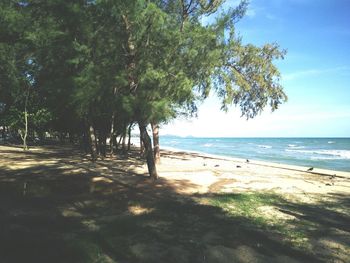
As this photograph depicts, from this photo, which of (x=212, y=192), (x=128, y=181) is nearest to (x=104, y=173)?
(x=128, y=181)

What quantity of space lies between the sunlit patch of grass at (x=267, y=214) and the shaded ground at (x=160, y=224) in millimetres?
28

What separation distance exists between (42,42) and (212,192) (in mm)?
10182

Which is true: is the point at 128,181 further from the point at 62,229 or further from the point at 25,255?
the point at 25,255

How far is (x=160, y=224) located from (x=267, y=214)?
379cm

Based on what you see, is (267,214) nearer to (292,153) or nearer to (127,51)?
(127,51)

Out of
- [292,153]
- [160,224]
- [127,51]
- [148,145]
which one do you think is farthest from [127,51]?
[292,153]

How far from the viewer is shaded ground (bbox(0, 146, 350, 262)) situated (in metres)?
6.77

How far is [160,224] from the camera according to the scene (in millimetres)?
8711

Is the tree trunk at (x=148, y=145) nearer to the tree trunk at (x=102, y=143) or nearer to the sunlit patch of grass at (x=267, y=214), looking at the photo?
the sunlit patch of grass at (x=267, y=214)

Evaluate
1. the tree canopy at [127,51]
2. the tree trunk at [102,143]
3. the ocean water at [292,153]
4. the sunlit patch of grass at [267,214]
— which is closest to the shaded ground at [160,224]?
the sunlit patch of grass at [267,214]

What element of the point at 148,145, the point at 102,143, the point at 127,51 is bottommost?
the point at 102,143

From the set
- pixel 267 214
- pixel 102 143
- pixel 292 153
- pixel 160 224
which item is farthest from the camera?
pixel 292 153

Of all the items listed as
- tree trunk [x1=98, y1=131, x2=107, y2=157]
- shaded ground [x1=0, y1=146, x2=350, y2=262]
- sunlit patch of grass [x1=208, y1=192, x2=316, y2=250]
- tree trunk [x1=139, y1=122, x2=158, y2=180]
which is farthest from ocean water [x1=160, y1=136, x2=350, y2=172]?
shaded ground [x1=0, y1=146, x2=350, y2=262]

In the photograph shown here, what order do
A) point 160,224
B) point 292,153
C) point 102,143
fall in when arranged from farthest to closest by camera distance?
1. point 292,153
2. point 102,143
3. point 160,224
